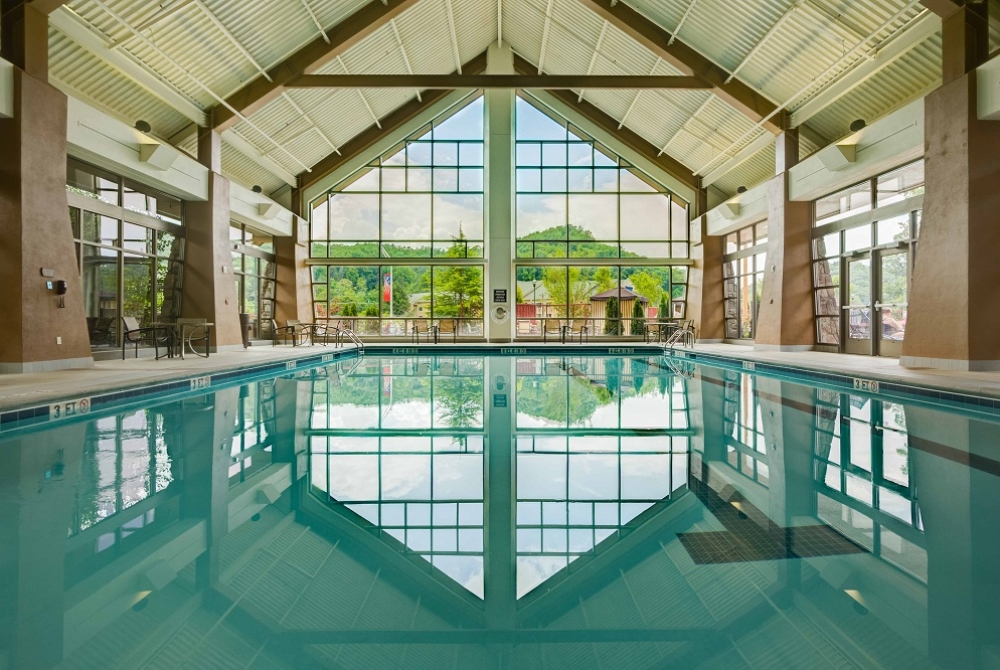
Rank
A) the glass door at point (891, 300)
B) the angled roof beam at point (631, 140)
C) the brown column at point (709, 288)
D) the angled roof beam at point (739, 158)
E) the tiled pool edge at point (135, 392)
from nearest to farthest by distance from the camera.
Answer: the tiled pool edge at point (135, 392) → the glass door at point (891, 300) → the angled roof beam at point (739, 158) → the brown column at point (709, 288) → the angled roof beam at point (631, 140)

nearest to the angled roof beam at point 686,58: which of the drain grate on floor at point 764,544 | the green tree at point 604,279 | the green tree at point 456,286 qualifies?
the green tree at point 604,279

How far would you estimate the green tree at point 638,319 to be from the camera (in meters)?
17.2

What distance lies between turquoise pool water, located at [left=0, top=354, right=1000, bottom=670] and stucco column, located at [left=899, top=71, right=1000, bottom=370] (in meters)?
3.84

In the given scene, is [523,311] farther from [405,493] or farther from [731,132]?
[405,493]

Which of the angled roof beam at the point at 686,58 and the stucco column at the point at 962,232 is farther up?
the angled roof beam at the point at 686,58

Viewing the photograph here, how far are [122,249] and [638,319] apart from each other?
1233 cm

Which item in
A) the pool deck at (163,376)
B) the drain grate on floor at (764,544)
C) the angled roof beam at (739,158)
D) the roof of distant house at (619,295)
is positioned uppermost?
the angled roof beam at (739,158)

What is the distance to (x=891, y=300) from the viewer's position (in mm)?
10586

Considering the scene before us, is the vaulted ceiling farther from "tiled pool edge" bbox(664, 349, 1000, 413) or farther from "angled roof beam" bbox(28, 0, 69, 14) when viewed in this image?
"tiled pool edge" bbox(664, 349, 1000, 413)

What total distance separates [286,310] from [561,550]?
15103 mm

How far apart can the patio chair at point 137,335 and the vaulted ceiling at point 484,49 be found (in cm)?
340

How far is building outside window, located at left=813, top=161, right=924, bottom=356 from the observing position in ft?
33.3

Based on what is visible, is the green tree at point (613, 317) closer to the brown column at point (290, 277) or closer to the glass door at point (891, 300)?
the glass door at point (891, 300)

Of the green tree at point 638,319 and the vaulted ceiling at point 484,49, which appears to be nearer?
the vaulted ceiling at point 484,49
